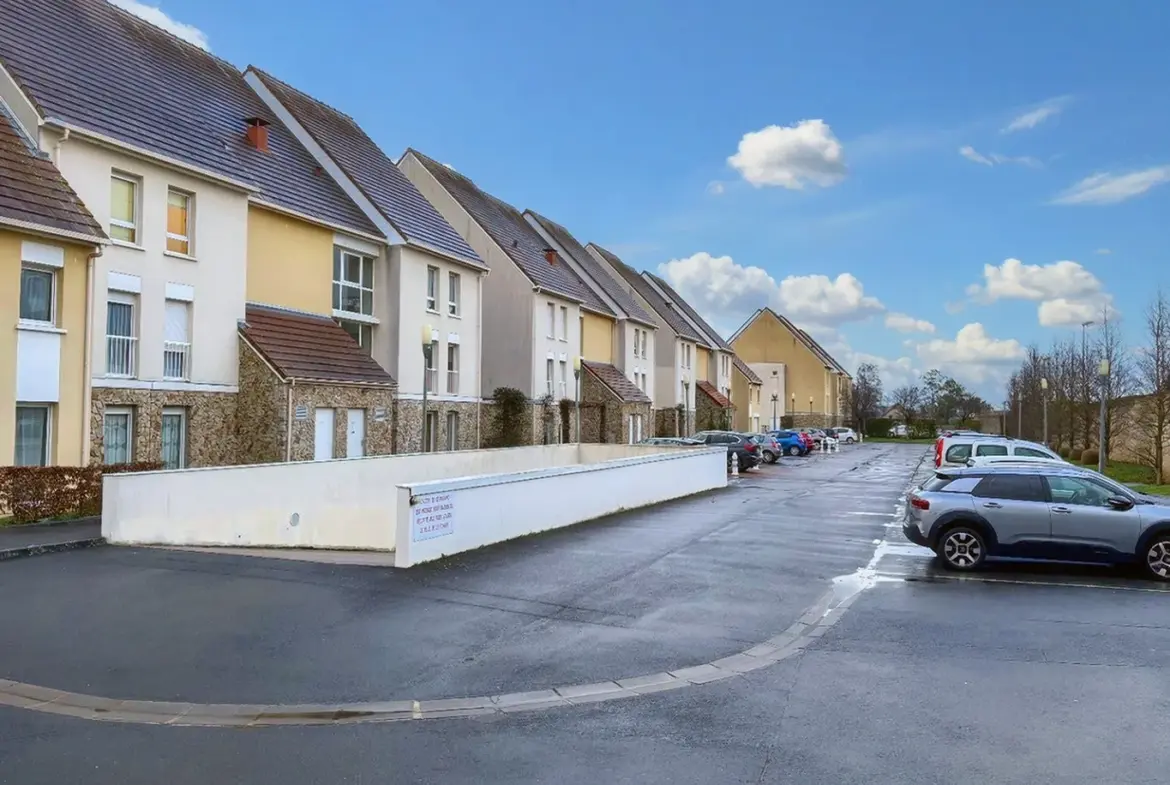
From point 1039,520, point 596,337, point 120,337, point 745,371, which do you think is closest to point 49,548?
point 120,337

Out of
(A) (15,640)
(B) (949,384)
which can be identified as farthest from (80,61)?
(B) (949,384)

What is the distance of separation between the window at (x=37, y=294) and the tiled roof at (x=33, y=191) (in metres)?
1.09

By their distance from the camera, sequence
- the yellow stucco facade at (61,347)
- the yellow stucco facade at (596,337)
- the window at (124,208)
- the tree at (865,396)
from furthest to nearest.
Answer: the tree at (865,396) < the yellow stucco facade at (596,337) < the window at (124,208) < the yellow stucco facade at (61,347)

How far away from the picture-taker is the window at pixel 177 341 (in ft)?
73.5

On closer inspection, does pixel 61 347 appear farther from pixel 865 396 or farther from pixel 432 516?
pixel 865 396

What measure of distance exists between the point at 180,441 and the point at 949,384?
126919 millimetres

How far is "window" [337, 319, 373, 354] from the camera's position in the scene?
30781 mm

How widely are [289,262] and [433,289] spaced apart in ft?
24.6

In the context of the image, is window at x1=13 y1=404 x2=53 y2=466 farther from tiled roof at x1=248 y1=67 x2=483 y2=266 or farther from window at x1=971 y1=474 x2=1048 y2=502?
window at x1=971 y1=474 x2=1048 y2=502

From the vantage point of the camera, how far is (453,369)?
35719mm

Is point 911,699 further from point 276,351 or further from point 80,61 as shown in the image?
point 80,61

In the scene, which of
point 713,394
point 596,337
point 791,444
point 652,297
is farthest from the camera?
point 713,394

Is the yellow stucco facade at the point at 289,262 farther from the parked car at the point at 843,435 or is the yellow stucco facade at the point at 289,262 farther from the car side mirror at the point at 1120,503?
the parked car at the point at 843,435

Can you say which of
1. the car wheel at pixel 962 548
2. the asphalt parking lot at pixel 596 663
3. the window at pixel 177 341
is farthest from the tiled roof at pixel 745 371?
the asphalt parking lot at pixel 596 663
